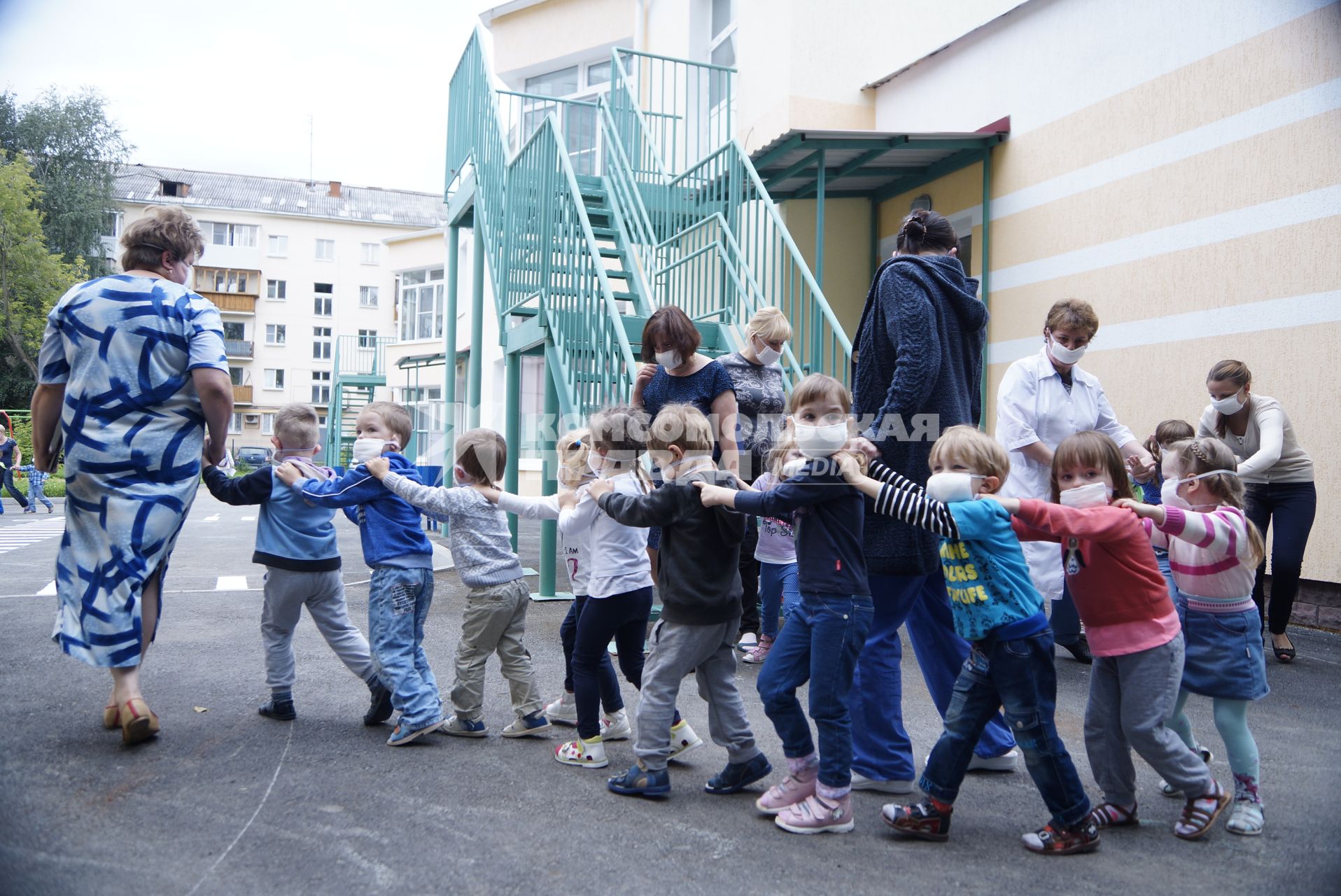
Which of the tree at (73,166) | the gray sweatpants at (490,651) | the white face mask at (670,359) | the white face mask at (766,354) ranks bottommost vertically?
the gray sweatpants at (490,651)

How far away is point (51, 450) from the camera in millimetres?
3576

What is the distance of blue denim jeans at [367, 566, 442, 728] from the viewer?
352cm

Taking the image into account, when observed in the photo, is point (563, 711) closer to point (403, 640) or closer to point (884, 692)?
point (403, 640)

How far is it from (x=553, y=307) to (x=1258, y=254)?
4466 millimetres

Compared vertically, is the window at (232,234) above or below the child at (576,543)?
above

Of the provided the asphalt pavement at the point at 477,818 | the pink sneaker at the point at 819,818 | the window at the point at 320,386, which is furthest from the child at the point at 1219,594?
the window at the point at 320,386

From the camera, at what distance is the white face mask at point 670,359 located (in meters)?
4.07

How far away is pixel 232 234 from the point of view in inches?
2151

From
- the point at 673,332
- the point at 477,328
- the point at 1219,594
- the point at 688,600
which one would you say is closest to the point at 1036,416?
the point at 1219,594

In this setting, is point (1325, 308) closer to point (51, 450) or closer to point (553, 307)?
point (553, 307)

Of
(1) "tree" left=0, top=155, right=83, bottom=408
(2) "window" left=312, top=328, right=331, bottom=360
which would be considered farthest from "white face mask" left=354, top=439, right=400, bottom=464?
(2) "window" left=312, top=328, right=331, bottom=360

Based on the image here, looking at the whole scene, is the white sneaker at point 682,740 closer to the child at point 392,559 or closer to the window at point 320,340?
the child at point 392,559

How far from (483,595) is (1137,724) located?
218 centimetres

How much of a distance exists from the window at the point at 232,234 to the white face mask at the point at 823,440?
5774cm
